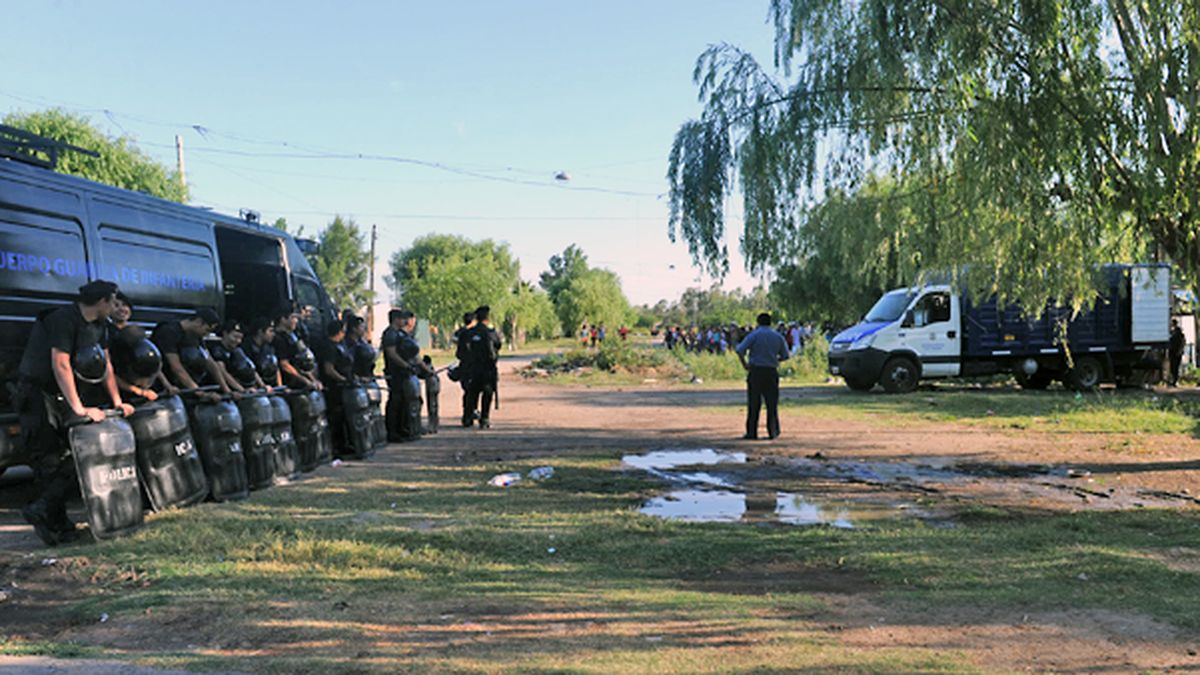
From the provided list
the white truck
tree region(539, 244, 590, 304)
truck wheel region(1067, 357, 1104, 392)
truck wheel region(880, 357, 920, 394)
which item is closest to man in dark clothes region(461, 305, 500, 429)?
the white truck

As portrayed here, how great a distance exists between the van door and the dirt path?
288cm

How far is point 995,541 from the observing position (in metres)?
6.11

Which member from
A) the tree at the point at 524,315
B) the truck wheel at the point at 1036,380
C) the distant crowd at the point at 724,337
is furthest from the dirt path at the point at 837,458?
the tree at the point at 524,315

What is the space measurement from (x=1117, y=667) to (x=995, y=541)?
2372 mm

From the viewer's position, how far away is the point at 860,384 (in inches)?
797

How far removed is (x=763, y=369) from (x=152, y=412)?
25.5 ft

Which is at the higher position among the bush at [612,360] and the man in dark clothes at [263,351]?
the man in dark clothes at [263,351]

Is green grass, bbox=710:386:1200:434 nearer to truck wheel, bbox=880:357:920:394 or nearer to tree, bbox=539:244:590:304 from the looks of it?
truck wheel, bbox=880:357:920:394

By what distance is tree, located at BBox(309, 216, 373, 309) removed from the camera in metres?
76.5

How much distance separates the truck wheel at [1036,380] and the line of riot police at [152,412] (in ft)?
55.5

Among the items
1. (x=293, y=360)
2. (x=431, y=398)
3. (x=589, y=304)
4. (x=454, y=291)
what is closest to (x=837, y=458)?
(x=431, y=398)

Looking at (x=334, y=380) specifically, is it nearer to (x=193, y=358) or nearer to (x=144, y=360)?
(x=193, y=358)

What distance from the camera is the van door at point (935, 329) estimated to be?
1977 centimetres

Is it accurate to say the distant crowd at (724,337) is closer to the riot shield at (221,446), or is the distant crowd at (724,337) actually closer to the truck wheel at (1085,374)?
the truck wheel at (1085,374)
